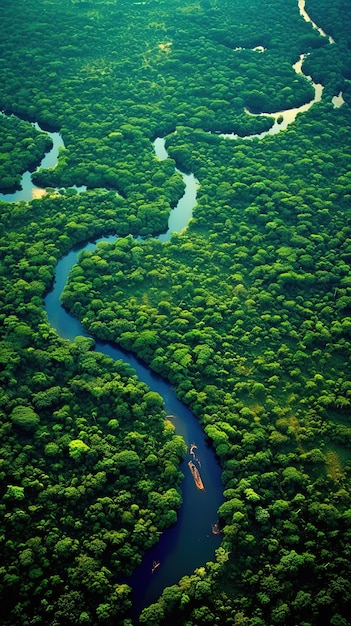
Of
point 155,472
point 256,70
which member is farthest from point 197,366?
point 256,70

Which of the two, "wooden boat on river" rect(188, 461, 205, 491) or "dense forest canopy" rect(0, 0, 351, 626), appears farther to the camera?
"wooden boat on river" rect(188, 461, 205, 491)

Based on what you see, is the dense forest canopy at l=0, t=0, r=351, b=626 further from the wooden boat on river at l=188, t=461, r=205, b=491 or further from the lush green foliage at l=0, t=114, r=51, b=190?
the wooden boat on river at l=188, t=461, r=205, b=491

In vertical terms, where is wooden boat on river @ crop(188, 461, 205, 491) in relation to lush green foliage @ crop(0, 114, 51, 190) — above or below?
below

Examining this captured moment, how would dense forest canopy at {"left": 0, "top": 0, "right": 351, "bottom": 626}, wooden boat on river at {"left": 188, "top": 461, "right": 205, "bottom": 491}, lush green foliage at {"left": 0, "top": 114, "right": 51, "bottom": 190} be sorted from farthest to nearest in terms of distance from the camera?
lush green foliage at {"left": 0, "top": 114, "right": 51, "bottom": 190} < wooden boat on river at {"left": 188, "top": 461, "right": 205, "bottom": 491} < dense forest canopy at {"left": 0, "top": 0, "right": 351, "bottom": 626}

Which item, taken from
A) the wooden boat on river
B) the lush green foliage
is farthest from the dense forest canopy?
the wooden boat on river

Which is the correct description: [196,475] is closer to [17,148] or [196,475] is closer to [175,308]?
[175,308]
